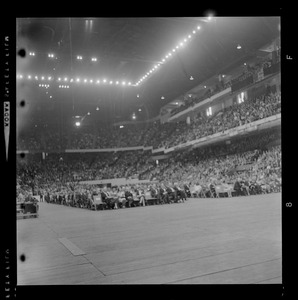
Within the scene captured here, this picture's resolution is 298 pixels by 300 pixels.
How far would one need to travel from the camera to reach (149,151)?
16469mm

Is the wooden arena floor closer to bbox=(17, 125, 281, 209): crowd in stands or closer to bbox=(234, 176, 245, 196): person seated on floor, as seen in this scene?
bbox=(17, 125, 281, 209): crowd in stands

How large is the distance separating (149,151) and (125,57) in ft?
29.7

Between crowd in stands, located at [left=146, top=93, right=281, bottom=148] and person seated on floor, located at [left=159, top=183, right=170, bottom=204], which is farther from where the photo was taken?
crowd in stands, located at [left=146, top=93, right=281, bottom=148]

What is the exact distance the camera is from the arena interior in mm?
2566

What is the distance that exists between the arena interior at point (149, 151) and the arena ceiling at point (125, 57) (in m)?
0.05

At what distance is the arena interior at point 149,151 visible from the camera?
8.42 ft

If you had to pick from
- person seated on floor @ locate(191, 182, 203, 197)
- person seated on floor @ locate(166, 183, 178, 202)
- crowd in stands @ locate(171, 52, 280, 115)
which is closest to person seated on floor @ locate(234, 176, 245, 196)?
person seated on floor @ locate(191, 182, 203, 197)

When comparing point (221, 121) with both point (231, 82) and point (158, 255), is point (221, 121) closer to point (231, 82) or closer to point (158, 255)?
point (231, 82)

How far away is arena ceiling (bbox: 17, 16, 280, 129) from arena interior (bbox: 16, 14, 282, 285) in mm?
54

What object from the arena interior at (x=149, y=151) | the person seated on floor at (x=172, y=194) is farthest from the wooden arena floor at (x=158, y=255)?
the person seated on floor at (x=172, y=194)

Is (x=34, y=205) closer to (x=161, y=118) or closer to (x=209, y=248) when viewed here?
(x=209, y=248)

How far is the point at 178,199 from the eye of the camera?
364 inches

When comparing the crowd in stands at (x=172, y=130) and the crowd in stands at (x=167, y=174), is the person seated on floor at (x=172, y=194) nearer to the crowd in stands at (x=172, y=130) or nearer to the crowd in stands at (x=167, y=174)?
the crowd in stands at (x=167, y=174)

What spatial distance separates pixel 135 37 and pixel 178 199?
5.00m
